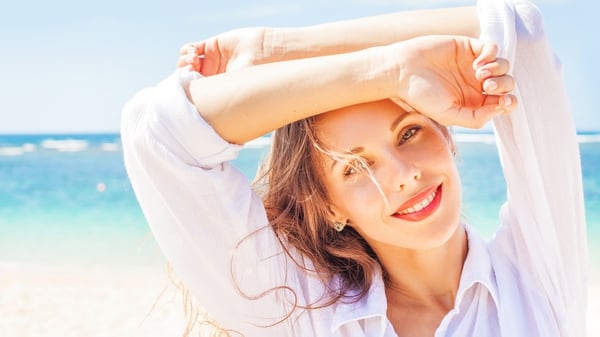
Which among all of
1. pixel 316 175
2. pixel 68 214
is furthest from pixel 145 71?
pixel 316 175

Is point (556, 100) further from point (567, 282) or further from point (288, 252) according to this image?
point (288, 252)

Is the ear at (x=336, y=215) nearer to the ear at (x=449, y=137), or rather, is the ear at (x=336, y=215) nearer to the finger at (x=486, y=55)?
the ear at (x=449, y=137)

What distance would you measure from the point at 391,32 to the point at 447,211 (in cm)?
51

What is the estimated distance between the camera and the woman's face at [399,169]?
217 centimetres

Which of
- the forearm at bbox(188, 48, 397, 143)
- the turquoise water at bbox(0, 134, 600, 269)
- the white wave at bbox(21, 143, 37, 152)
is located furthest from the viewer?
the white wave at bbox(21, 143, 37, 152)

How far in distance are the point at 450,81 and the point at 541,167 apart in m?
0.40

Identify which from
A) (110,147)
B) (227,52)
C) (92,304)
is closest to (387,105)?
(227,52)

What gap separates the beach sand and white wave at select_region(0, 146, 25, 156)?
23996mm

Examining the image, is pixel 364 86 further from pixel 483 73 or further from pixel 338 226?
pixel 338 226

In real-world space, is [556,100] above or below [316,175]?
above

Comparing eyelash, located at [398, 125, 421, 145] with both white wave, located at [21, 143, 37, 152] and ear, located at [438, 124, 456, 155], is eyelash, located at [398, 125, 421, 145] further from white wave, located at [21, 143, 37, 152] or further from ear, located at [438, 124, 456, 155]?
white wave, located at [21, 143, 37, 152]

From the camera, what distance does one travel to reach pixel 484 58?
6.10 feet

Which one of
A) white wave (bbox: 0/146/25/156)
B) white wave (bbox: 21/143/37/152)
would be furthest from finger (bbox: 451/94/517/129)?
white wave (bbox: 21/143/37/152)

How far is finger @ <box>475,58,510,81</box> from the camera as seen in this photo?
6.04 ft
